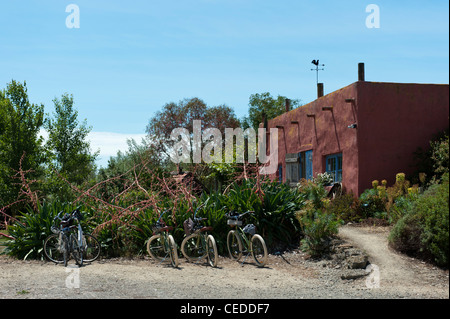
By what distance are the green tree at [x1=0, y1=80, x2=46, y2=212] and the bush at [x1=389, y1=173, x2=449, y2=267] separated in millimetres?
15280

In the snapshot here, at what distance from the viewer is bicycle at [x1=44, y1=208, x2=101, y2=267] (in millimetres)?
9570

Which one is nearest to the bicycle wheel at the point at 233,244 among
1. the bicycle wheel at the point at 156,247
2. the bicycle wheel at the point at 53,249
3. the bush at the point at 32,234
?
the bicycle wheel at the point at 156,247

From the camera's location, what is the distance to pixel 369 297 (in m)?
6.87

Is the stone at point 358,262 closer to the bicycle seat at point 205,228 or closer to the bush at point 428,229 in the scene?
the bush at point 428,229

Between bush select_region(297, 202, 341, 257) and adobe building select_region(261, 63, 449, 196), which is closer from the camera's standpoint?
bush select_region(297, 202, 341, 257)

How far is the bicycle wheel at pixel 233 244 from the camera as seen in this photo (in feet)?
31.2

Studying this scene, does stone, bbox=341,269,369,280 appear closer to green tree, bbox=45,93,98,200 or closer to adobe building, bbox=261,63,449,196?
adobe building, bbox=261,63,449,196

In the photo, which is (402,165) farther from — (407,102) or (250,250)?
(250,250)

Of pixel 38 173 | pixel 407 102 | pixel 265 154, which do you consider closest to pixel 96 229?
pixel 407 102

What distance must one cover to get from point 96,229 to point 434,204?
674cm

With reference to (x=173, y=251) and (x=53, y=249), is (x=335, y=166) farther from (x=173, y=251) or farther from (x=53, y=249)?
(x=53, y=249)

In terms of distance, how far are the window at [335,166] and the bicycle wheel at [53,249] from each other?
961 centimetres

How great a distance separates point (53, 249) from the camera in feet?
33.8

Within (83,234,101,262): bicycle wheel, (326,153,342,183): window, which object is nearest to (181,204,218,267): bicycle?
(83,234,101,262): bicycle wheel
